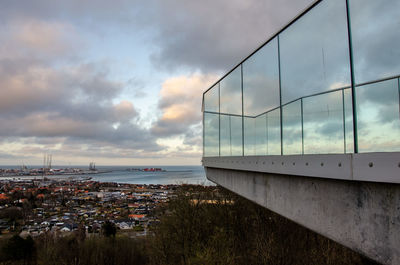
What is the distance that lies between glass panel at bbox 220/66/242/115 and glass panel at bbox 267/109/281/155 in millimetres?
1994

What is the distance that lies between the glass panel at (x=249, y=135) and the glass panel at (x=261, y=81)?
0.77ft

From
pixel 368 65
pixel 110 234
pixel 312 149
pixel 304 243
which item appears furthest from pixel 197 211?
pixel 110 234

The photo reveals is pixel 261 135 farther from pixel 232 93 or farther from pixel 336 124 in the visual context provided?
pixel 336 124

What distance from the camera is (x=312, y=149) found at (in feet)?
16.7

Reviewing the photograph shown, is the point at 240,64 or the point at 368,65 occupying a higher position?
the point at 240,64

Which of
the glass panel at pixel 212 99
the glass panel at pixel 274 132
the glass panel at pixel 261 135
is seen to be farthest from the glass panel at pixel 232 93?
the glass panel at pixel 274 132

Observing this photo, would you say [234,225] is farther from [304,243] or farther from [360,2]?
[360,2]

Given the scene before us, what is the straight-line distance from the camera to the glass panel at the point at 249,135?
780 centimetres

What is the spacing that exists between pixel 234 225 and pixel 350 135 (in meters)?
19.2

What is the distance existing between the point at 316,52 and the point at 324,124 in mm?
1205

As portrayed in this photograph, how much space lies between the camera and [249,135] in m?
8.20

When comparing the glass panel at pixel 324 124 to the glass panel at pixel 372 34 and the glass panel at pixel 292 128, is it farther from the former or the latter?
the glass panel at pixel 372 34

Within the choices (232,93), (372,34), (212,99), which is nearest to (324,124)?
(372,34)

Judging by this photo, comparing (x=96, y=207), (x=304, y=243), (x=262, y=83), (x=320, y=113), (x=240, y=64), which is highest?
(x=240, y=64)
